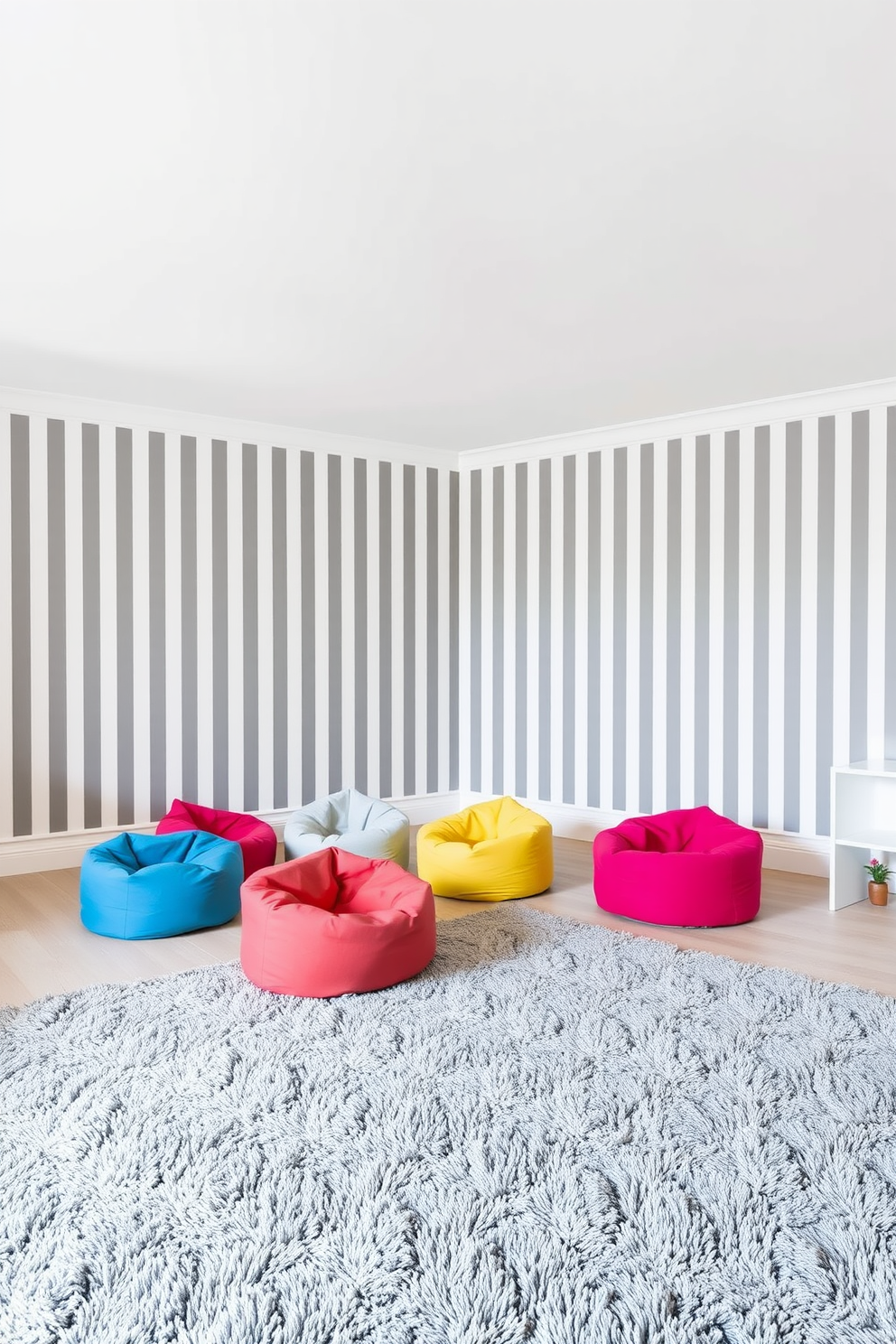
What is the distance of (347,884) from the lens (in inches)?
159

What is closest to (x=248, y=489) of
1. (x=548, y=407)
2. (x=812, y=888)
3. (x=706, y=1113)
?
(x=548, y=407)

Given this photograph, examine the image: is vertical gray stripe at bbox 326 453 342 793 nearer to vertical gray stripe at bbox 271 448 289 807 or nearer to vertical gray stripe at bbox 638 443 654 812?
vertical gray stripe at bbox 271 448 289 807

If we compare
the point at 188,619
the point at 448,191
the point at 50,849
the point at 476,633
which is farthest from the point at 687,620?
the point at 50,849

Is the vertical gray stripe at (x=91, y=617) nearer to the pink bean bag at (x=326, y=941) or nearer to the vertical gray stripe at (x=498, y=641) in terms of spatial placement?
the pink bean bag at (x=326, y=941)

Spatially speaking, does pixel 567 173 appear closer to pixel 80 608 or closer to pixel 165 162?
pixel 165 162

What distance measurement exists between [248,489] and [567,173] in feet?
11.9

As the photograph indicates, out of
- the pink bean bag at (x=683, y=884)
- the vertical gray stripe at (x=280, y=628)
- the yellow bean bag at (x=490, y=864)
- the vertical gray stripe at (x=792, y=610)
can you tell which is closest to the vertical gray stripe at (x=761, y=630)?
the vertical gray stripe at (x=792, y=610)

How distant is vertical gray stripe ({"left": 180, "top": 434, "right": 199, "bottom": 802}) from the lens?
18.9 feet

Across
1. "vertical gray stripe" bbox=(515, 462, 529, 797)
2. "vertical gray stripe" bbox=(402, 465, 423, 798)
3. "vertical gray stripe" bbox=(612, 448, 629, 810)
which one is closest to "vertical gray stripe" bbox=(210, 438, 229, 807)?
"vertical gray stripe" bbox=(402, 465, 423, 798)

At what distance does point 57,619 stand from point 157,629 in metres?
0.57

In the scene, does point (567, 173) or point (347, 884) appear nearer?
point (567, 173)

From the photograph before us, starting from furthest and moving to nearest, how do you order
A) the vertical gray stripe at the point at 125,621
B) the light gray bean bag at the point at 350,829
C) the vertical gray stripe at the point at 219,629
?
the vertical gray stripe at the point at 219,629 < the vertical gray stripe at the point at 125,621 < the light gray bean bag at the point at 350,829

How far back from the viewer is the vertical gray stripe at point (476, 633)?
6.99 m

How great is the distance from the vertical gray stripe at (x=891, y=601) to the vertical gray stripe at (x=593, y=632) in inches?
70.7
